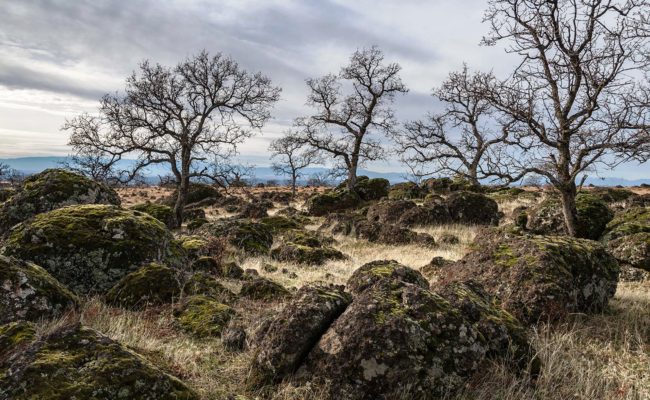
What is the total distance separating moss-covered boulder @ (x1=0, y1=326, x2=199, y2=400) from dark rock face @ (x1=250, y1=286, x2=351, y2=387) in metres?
0.84

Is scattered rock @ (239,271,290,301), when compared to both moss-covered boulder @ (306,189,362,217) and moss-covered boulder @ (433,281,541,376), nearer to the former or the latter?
moss-covered boulder @ (433,281,541,376)

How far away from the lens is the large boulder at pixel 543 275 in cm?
626

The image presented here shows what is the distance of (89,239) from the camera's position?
760 cm

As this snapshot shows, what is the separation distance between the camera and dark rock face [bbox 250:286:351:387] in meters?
3.98

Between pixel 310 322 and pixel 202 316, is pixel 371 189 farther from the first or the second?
pixel 310 322

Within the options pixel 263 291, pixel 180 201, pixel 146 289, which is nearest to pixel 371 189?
pixel 180 201

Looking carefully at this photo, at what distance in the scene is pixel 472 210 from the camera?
20.8 metres

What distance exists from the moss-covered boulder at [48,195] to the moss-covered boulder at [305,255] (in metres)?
5.52

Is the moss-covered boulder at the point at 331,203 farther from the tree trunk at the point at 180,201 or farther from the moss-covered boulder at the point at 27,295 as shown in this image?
the moss-covered boulder at the point at 27,295

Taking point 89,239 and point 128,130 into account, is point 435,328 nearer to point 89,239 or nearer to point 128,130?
point 89,239

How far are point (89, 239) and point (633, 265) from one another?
11774 mm

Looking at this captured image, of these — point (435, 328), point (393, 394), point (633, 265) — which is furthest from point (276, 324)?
point (633, 265)

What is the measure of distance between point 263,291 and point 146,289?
79.9 inches

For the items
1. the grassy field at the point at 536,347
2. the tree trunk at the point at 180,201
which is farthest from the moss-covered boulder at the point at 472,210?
the tree trunk at the point at 180,201
